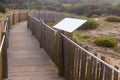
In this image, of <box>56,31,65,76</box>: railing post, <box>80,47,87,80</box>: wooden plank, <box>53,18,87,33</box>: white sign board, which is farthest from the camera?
<box>56,31,65,76</box>: railing post

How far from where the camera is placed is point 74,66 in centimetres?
688

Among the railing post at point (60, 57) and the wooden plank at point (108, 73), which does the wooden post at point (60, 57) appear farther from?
the wooden plank at point (108, 73)

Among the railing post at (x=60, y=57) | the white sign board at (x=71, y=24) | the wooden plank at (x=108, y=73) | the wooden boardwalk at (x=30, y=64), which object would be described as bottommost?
the wooden boardwalk at (x=30, y=64)

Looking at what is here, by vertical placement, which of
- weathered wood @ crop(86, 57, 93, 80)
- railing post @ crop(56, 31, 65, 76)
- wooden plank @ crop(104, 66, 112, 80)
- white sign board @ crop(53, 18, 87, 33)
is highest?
white sign board @ crop(53, 18, 87, 33)

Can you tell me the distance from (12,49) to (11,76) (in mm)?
4704

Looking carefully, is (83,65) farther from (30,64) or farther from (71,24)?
(30,64)

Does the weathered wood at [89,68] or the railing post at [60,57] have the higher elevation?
the weathered wood at [89,68]

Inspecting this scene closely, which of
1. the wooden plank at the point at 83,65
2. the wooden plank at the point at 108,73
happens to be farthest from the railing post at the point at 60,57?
the wooden plank at the point at 108,73

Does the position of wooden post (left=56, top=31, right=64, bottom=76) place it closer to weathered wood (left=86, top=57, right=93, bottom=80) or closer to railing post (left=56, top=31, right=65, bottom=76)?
railing post (left=56, top=31, right=65, bottom=76)

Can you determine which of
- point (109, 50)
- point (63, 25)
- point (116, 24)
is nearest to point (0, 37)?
point (63, 25)

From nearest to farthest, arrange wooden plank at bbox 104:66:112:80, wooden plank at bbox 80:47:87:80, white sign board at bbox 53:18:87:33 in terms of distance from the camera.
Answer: wooden plank at bbox 104:66:112:80 < wooden plank at bbox 80:47:87:80 < white sign board at bbox 53:18:87:33

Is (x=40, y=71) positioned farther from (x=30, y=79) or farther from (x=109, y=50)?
(x=109, y=50)

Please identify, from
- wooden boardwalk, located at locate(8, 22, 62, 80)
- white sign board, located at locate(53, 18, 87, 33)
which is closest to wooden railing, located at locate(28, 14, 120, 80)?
white sign board, located at locate(53, 18, 87, 33)

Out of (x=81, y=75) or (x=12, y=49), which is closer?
(x=81, y=75)
